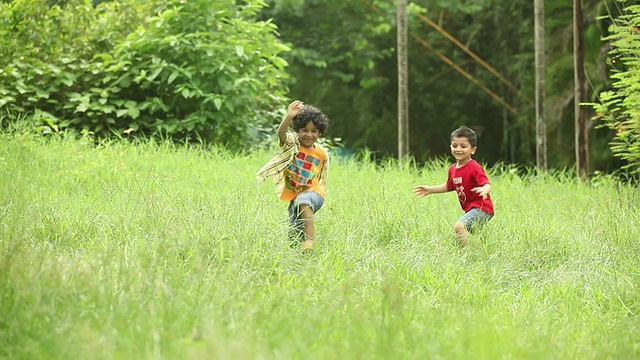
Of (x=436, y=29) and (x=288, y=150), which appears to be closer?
(x=288, y=150)

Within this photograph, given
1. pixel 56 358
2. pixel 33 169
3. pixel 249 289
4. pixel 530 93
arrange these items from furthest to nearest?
pixel 530 93 → pixel 33 169 → pixel 249 289 → pixel 56 358

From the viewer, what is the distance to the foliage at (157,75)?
42.0ft

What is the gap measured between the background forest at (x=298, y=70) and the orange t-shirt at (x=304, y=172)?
4.83 meters

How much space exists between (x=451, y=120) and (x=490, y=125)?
1.05 m

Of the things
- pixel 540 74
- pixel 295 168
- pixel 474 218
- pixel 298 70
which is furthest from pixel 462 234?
pixel 298 70

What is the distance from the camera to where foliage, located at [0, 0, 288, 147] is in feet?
42.0

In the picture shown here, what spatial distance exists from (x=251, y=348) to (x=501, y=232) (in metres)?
4.30

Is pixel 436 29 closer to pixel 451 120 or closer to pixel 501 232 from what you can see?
pixel 451 120

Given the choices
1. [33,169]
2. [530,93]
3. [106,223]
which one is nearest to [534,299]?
[106,223]

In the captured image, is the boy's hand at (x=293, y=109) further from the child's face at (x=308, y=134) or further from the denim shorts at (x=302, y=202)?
the denim shorts at (x=302, y=202)

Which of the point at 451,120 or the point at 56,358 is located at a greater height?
the point at 56,358

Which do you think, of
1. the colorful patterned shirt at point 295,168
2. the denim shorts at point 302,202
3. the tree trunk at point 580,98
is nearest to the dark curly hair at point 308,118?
the colorful patterned shirt at point 295,168

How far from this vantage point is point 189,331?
13.4 ft

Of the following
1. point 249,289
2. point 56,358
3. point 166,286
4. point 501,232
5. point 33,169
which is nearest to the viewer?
point 56,358
